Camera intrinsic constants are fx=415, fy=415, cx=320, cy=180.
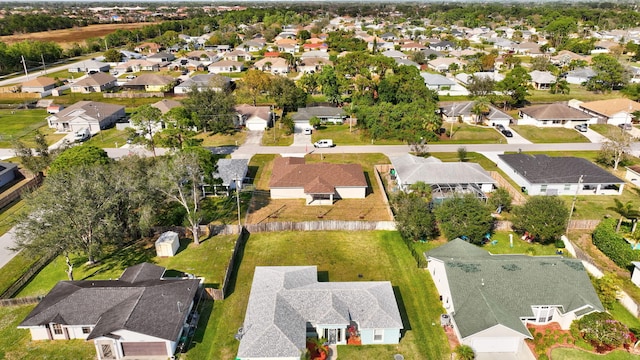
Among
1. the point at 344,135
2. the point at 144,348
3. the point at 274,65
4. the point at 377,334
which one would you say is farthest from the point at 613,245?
the point at 274,65

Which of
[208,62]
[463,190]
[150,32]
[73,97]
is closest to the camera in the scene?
[463,190]

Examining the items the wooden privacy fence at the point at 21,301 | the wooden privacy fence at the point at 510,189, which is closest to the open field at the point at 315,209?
the wooden privacy fence at the point at 510,189

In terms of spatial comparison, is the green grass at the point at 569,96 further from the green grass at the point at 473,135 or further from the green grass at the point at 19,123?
the green grass at the point at 19,123

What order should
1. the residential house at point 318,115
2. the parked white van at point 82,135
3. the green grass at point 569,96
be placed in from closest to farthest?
the parked white van at point 82,135 → the residential house at point 318,115 → the green grass at point 569,96

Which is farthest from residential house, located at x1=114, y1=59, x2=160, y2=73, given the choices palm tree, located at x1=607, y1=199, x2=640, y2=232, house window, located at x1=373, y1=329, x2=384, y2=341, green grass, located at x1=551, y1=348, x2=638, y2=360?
green grass, located at x1=551, y1=348, x2=638, y2=360

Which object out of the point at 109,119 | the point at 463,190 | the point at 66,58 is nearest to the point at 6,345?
the point at 463,190

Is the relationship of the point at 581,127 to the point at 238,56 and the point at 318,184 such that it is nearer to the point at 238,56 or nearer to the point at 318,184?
the point at 318,184

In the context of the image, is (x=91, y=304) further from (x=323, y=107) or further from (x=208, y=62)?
(x=208, y=62)
